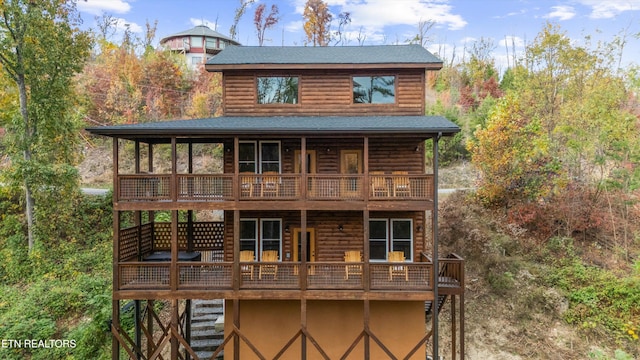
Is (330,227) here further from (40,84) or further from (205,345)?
(40,84)

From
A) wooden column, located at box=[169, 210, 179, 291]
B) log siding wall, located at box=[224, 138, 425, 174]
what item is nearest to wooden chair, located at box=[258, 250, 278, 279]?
wooden column, located at box=[169, 210, 179, 291]

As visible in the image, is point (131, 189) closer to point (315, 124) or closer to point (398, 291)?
point (315, 124)

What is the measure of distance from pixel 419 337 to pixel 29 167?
18289mm

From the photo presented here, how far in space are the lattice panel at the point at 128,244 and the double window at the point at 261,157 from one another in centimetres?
415

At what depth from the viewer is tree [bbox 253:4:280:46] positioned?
3571cm

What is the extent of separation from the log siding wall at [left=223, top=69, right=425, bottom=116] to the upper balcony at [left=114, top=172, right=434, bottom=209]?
10.8 ft

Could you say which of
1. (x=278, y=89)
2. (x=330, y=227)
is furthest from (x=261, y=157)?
(x=330, y=227)

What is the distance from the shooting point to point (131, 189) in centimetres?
1024

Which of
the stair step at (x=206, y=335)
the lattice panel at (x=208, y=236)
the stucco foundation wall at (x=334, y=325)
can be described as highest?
the lattice panel at (x=208, y=236)

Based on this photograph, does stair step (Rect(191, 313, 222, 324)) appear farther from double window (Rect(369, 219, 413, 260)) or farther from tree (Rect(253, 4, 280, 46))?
tree (Rect(253, 4, 280, 46))

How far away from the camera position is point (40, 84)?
53.3 feet

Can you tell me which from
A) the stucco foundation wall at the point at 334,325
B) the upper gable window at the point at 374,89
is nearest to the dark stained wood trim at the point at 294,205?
the stucco foundation wall at the point at 334,325

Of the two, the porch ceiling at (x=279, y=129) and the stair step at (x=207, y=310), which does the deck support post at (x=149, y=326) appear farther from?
the porch ceiling at (x=279, y=129)

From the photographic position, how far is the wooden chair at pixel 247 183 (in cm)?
1046
